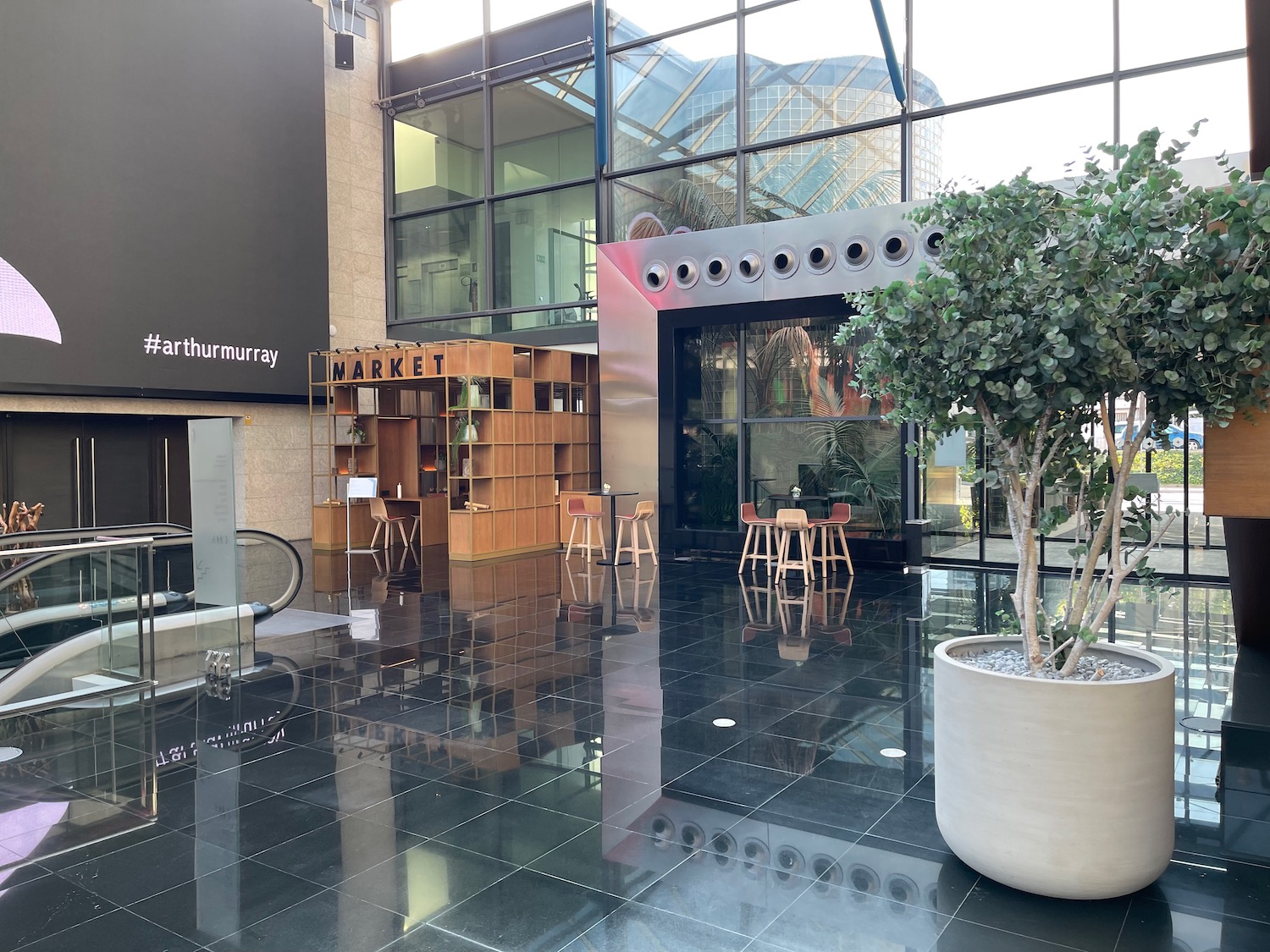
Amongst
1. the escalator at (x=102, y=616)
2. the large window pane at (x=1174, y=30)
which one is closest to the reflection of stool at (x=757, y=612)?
the escalator at (x=102, y=616)

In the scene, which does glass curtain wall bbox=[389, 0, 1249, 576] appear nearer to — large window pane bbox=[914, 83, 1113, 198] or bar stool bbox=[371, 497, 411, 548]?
large window pane bbox=[914, 83, 1113, 198]

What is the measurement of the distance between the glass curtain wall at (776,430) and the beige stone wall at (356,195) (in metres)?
6.24

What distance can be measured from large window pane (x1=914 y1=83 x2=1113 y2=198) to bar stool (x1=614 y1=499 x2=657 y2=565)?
17.3 feet

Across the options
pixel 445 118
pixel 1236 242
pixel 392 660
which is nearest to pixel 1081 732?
pixel 1236 242

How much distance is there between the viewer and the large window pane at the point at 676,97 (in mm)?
13547

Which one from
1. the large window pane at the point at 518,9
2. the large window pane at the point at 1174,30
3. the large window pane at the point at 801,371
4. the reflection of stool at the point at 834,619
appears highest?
the large window pane at the point at 518,9

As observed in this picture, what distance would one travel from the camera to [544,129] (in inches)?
615

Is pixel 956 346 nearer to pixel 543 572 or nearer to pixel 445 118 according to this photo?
pixel 543 572

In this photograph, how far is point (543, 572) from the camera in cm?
1137

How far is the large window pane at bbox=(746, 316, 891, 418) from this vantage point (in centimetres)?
1205

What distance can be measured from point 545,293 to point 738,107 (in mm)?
4189

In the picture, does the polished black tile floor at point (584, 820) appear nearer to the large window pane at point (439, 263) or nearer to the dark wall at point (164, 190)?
the dark wall at point (164, 190)

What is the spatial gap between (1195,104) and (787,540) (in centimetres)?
686

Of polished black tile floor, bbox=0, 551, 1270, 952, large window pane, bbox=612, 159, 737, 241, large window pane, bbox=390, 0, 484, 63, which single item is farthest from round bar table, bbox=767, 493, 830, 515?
Answer: large window pane, bbox=390, 0, 484, 63
